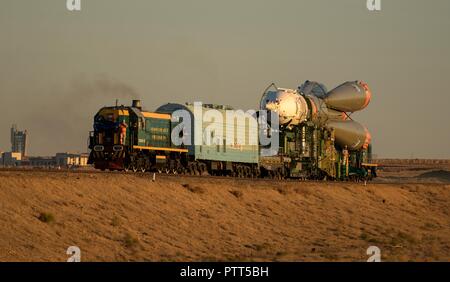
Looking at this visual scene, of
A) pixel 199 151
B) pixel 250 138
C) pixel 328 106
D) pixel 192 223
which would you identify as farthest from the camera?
pixel 328 106

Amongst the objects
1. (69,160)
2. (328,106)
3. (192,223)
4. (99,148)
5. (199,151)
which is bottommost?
(192,223)

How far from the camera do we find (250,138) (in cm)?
6275

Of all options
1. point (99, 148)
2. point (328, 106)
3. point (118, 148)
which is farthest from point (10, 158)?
point (118, 148)

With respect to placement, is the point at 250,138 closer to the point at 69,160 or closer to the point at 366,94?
the point at 366,94

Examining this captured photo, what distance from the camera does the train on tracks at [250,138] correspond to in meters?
53.4

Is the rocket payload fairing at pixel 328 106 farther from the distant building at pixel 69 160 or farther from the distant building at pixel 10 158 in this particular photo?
the distant building at pixel 10 158

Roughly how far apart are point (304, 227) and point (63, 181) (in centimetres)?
1242

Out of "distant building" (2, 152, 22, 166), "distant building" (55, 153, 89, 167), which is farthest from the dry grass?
"distant building" (2, 152, 22, 166)

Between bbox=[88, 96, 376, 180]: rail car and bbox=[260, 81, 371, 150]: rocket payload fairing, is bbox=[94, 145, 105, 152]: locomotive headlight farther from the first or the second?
bbox=[260, 81, 371, 150]: rocket payload fairing

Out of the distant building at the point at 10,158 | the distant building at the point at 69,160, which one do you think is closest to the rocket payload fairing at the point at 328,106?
the distant building at the point at 69,160

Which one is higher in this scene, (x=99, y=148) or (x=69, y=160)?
(x=99, y=148)

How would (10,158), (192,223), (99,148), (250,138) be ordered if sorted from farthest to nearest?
1. (10,158)
2. (250,138)
3. (99,148)
4. (192,223)

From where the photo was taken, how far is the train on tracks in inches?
2104
